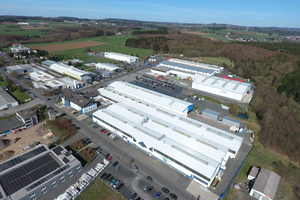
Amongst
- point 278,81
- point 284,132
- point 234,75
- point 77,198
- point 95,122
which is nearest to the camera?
point 77,198

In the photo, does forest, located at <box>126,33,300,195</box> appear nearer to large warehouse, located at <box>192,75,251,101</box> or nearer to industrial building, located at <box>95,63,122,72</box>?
large warehouse, located at <box>192,75,251,101</box>

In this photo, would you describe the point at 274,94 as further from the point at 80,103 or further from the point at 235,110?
the point at 80,103

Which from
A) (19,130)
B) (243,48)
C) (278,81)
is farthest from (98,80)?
(243,48)

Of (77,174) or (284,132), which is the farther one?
(284,132)

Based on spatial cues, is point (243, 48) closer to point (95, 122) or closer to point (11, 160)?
point (95, 122)

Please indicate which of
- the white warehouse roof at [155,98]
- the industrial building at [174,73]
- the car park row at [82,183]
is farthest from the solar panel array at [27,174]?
the industrial building at [174,73]

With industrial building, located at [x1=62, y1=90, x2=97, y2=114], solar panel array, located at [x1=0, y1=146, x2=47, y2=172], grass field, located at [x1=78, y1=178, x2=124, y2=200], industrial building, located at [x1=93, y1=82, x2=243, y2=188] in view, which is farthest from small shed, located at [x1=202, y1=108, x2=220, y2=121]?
solar panel array, located at [x1=0, y1=146, x2=47, y2=172]

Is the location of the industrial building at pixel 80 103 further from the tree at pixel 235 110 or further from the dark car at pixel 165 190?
the tree at pixel 235 110

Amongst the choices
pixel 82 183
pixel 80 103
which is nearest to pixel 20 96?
pixel 80 103
